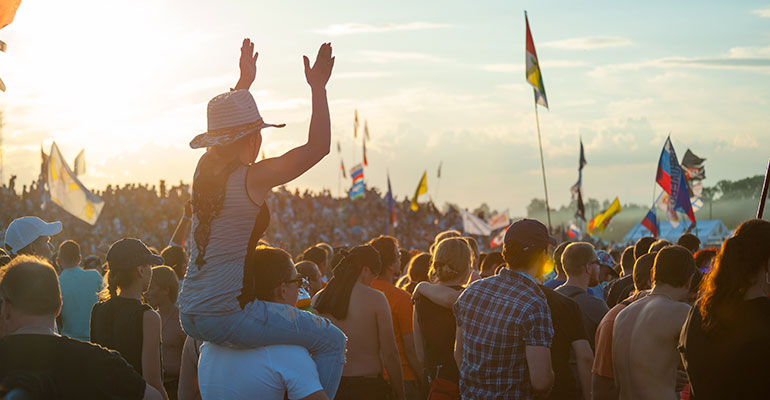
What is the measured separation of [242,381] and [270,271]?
52cm

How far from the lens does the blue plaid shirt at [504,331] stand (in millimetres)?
5117

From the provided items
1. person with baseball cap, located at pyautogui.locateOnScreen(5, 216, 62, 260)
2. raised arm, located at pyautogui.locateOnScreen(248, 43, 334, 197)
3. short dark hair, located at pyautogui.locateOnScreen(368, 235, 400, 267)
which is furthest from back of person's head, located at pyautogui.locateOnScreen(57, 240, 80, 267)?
raised arm, located at pyautogui.locateOnScreen(248, 43, 334, 197)

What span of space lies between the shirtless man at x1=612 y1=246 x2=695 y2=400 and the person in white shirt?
240cm

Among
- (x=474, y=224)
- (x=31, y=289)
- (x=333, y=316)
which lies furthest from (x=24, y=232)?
(x=474, y=224)

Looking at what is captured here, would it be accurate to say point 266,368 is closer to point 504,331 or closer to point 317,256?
point 504,331

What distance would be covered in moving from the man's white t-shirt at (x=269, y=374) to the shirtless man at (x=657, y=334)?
Result: 2414 mm

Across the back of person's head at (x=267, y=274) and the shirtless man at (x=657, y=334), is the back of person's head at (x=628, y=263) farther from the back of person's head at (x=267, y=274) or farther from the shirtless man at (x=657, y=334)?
the back of person's head at (x=267, y=274)

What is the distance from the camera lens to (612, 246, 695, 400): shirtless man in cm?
516

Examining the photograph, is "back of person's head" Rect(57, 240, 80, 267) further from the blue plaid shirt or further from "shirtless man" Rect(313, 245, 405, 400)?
the blue plaid shirt

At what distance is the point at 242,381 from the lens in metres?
3.78

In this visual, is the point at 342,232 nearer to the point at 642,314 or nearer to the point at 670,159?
the point at 670,159

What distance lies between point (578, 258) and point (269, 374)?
3.73m

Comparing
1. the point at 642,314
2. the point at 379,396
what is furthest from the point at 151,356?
the point at 642,314

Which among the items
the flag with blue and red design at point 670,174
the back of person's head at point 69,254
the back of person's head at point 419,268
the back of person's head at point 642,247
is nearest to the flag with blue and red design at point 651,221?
the flag with blue and red design at point 670,174
